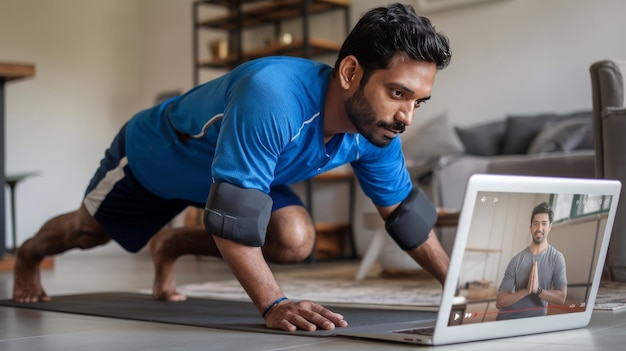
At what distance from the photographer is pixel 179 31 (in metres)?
7.20

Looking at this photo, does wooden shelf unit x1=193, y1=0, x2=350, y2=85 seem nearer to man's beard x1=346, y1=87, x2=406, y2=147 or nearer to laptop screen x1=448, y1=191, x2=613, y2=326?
man's beard x1=346, y1=87, x2=406, y2=147

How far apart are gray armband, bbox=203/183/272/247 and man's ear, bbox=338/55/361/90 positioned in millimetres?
302

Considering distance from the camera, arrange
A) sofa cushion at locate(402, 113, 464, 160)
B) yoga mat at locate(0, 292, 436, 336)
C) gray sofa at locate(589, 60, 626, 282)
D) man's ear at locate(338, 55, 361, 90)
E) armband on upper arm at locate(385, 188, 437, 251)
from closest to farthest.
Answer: man's ear at locate(338, 55, 361, 90) → yoga mat at locate(0, 292, 436, 336) → armband on upper arm at locate(385, 188, 437, 251) → gray sofa at locate(589, 60, 626, 282) → sofa cushion at locate(402, 113, 464, 160)

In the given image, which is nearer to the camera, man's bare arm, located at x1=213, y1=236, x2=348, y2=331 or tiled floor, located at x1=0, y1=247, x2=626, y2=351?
tiled floor, located at x1=0, y1=247, x2=626, y2=351

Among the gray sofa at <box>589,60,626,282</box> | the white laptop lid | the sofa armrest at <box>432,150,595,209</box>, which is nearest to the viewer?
the white laptop lid

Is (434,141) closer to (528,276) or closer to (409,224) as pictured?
(409,224)

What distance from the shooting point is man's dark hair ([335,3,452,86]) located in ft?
5.53

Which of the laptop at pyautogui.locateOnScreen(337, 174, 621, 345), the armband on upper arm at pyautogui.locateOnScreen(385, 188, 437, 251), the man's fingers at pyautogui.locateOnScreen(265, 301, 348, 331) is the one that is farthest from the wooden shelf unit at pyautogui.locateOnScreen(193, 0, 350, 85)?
the laptop at pyautogui.locateOnScreen(337, 174, 621, 345)

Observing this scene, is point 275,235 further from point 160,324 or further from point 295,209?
point 160,324

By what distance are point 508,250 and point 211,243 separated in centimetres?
123

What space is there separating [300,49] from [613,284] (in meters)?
3.58

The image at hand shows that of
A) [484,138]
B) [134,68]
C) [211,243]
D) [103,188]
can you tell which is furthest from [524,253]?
[134,68]

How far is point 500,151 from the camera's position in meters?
4.77

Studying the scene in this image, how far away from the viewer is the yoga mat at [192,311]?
1952 mm
